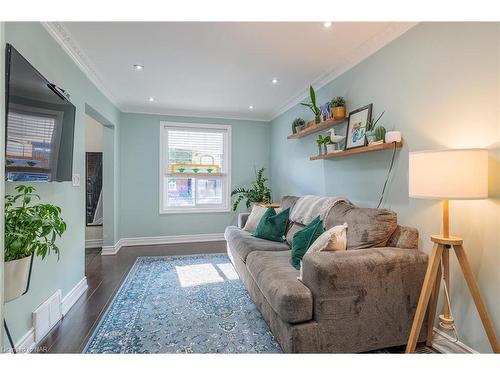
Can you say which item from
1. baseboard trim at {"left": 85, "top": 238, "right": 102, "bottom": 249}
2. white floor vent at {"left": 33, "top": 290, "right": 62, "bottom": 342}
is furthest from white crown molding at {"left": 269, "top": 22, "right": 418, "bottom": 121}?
baseboard trim at {"left": 85, "top": 238, "right": 102, "bottom": 249}

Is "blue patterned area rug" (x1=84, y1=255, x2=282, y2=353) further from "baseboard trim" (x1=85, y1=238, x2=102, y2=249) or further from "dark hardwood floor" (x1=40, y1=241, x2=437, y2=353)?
"baseboard trim" (x1=85, y1=238, x2=102, y2=249)

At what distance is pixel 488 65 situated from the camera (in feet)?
5.20

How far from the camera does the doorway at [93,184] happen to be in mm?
4648

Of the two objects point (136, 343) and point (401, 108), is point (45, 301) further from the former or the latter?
point (401, 108)

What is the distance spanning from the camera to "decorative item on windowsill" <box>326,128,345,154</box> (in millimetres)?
2893

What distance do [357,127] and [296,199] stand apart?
118 cm

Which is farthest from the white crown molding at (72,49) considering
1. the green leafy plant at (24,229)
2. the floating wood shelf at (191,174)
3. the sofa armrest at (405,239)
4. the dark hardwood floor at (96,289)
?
the sofa armrest at (405,239)

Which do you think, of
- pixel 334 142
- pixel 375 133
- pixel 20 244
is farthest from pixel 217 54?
pixel 20 244

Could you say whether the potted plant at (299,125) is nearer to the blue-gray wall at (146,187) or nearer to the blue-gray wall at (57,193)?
the blue-gray wall at (146,187)

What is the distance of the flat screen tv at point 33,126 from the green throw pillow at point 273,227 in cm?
200

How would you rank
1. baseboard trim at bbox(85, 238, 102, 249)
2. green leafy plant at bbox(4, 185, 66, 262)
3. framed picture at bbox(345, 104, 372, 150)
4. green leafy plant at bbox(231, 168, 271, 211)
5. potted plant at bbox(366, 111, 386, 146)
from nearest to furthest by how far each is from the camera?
green leafy plant at bbox(4, 185, 66, 262), potted plant at bbox(366, 111, 386, 146), framed picture at bbox(345, 104, 372, 150), baseboard trim at bbox(85, 238, 102, 249), green leafy plant at bbox(231, 168, 271, 211)

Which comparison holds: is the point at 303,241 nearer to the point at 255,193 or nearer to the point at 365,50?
the point at 365,50

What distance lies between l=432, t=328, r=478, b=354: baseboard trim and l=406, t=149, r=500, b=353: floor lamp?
7.0 inches
